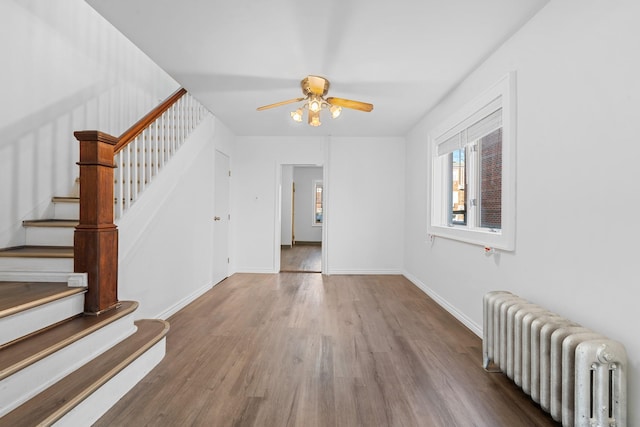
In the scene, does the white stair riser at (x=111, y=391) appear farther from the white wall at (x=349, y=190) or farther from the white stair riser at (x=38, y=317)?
the white wall at (x=349, y=190)

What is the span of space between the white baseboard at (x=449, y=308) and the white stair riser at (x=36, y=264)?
130 inches

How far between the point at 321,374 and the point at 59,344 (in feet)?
4.97

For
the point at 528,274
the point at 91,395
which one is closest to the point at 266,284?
the point at 91,395

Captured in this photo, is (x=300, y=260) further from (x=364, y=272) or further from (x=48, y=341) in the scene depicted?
(x=48, y=341)

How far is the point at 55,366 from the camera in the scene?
147 cm

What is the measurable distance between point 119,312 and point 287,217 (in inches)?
280

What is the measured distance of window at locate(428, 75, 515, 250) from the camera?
216cm

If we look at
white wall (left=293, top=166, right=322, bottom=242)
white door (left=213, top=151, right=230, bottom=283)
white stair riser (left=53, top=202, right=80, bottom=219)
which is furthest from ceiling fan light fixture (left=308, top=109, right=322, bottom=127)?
white wall (left=293, top=166, right=322, bottom=242)

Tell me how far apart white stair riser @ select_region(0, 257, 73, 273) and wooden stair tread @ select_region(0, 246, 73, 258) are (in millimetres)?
32

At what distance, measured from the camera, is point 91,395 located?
1.44 m

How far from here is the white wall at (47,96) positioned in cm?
225

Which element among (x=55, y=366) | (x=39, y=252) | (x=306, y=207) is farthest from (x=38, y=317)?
(x=306, y=207)

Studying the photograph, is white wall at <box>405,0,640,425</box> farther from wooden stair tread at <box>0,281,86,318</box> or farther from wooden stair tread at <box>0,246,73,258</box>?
wooden stair tread at <box>0,246,73,258</box>

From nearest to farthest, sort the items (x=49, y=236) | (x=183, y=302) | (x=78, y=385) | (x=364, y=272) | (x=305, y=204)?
(x=78, y=385) < (x=49, y=236) < (x=183, y=302) < (x=364, y=272) < (x=305, y=204)
